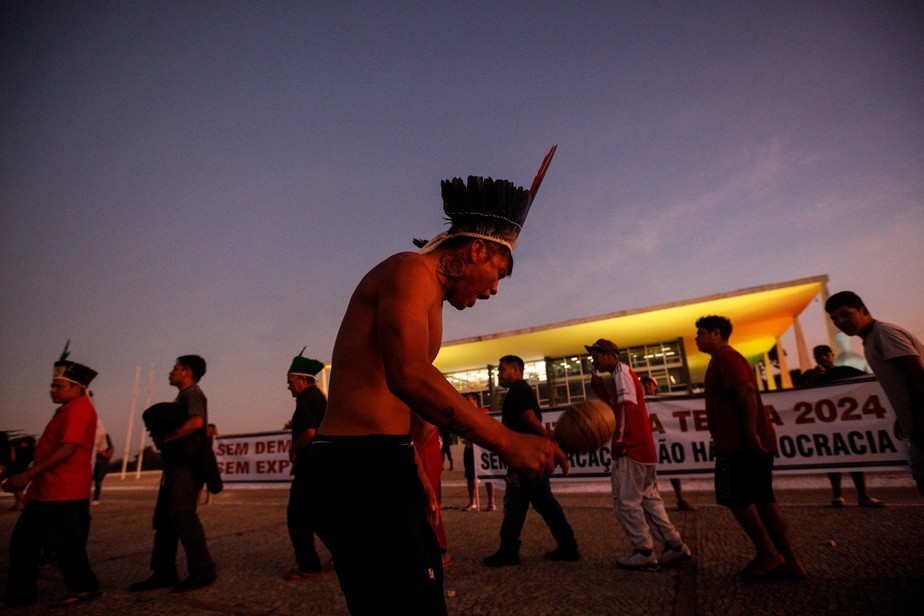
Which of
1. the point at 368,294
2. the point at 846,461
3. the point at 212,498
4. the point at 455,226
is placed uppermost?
the point at 455,226

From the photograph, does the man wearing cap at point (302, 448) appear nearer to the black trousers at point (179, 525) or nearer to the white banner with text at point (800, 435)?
the black trousers at point (179, 525)

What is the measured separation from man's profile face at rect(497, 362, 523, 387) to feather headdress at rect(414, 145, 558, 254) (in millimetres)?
3625

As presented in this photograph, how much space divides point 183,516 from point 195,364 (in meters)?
1.63

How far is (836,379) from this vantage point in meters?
7.35

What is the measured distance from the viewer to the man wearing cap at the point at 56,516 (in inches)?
163

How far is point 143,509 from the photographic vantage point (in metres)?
11.1

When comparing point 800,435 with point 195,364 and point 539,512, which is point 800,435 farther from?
point 195,364

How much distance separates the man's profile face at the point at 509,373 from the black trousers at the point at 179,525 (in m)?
3.39

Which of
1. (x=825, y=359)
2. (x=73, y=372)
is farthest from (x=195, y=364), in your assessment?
(x=825, y=359)

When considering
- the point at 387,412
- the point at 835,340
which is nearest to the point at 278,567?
the point at 387,412

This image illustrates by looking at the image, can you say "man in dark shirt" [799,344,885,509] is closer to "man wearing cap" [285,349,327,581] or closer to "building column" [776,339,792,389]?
"man wearing cap" [285,349,327,581]

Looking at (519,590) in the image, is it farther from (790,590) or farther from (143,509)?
(143,509)

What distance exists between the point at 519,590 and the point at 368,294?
10.9 feet

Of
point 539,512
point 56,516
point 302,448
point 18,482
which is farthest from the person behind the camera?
point 302,448
